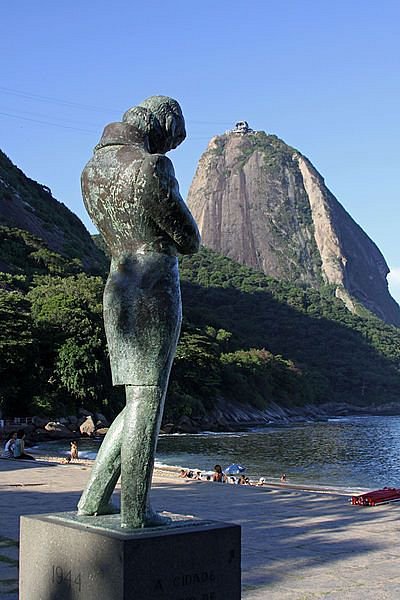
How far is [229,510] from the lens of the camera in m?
8.89

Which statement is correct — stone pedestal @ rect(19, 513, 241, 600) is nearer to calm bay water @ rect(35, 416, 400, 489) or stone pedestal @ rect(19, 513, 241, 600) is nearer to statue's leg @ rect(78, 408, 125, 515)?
statue's leg @ rect(78, 408, 125, 515)

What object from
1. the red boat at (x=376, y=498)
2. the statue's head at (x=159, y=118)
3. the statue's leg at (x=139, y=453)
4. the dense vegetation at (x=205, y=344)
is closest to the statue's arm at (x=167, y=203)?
the statue's head at (x=159, y=118)

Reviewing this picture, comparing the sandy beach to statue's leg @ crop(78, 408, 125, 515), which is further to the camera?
the sandy beach

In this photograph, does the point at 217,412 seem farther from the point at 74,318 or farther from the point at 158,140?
the point at 158,140

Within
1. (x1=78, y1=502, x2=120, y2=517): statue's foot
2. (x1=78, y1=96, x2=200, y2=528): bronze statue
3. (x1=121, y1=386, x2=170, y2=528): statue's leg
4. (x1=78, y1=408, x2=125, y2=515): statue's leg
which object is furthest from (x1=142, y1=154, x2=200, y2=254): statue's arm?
(x1=78, y1=502, x2=120, y2=517): statue's foot

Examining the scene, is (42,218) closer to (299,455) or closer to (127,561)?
(299,455)

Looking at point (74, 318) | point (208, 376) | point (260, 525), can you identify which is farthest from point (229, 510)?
point (208, 376)

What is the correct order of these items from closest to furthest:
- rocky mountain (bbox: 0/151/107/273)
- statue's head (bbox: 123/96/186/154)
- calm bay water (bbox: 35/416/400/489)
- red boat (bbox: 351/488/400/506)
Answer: statue's head (bbox: 123/96/186/154)
red boat (bbox: 351/488/400/506)
calm bay water (bbox: 35/416/400/489)
rocky mountain (bbox: 0/151/107/273)

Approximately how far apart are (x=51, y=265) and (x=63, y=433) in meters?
36.8

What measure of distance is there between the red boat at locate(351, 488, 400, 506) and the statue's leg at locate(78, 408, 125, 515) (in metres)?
6.46

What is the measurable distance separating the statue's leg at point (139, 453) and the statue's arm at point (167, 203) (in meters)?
0.76

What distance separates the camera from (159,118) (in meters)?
4.20

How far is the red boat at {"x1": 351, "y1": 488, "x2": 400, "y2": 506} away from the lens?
1001 cm

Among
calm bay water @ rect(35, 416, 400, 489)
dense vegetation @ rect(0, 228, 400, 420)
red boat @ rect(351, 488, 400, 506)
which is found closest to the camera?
red boat @ rect(351, 488, 400, 506)
